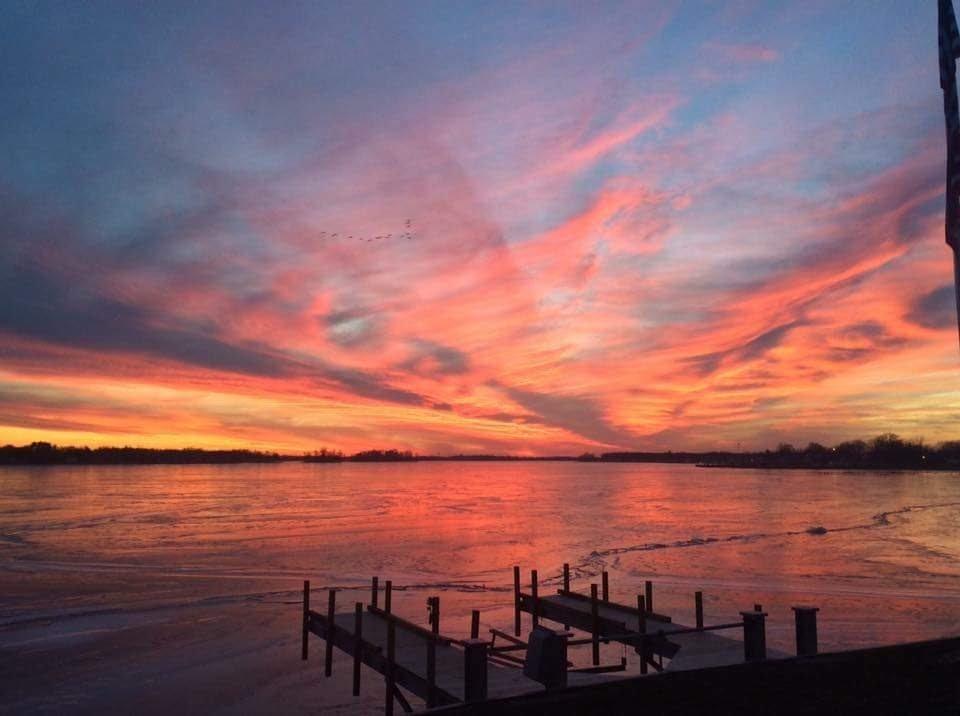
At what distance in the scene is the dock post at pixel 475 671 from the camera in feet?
31.6

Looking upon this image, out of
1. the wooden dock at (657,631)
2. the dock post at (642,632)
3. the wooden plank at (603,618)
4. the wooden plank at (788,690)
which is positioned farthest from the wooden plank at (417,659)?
the wooden plank at (603,618)

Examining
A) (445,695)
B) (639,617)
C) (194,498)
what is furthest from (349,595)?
(194,498)

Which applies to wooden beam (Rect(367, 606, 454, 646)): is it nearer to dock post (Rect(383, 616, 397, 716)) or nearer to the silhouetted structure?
dock post (Rect(383, 616, 397, 716))

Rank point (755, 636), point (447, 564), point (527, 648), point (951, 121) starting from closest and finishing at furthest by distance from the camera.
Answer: point (951, 121) → point (527, 648) → point (755, 636) → point (447, 564)

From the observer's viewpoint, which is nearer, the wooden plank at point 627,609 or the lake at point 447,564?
the wooden plank at point 627,609

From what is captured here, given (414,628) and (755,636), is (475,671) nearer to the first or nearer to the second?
(755,636)

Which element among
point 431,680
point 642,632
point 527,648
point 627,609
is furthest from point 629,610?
point 527,648

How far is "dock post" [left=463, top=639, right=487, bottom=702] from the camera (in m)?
9.64

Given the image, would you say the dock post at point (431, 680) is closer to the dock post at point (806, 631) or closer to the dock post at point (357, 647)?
the dock post at point (357, 647)

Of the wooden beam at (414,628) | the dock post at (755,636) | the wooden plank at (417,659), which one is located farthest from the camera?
the wooden beam at (414,628)

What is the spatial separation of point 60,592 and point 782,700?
107 feet

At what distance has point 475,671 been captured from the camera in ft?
32.0

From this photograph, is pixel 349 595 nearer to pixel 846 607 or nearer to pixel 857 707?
pixel 846 607

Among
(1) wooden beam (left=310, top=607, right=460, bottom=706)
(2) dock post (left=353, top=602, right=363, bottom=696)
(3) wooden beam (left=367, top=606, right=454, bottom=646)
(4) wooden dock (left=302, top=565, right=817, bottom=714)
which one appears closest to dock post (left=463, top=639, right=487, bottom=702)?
(4) wooden dock (left=302, top=565, right=817, bottom=714)
